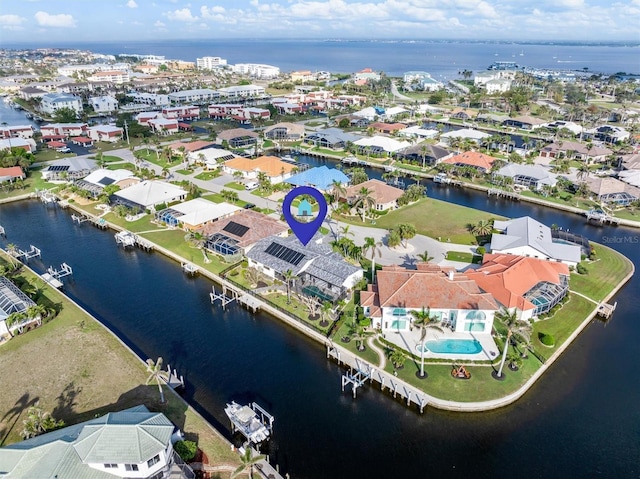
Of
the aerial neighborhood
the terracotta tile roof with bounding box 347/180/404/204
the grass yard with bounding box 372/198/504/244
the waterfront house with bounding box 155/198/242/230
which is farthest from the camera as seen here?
the terracotta tile roof with bounding box 347/180/404/204

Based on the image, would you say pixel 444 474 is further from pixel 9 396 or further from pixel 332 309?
pixel 9 396

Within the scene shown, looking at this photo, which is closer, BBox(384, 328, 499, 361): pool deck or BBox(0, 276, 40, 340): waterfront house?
BBox(384, 328, 499, 361): pool deck

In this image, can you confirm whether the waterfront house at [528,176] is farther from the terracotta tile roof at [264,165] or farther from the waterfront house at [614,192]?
the terracotta tile roof at [264,165]

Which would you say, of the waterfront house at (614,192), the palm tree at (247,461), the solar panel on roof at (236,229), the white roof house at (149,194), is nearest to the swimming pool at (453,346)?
the palm tree at (247,461)

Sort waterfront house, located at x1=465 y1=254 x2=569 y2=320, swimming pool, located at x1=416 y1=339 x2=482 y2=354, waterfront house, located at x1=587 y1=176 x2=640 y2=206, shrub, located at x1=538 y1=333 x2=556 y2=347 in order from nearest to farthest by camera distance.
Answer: swimming pool, located at x1=416 y1=339 x2=482 y2=354 → shrub, located at x1=538 y1=333 x2=556 y2=347 → waterfront house, located at x1=465 y1=254 x2=569 y2=320 → waterfront house, located at x1=587 y1=176 x2=640 y2=206

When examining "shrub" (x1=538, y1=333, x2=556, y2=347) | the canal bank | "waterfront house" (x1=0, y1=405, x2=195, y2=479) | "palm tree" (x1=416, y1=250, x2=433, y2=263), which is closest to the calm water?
the canal bank

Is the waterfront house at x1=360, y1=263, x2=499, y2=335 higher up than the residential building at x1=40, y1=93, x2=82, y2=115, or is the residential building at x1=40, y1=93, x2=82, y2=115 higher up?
the residential building at x1=40, y1=93, x2=82, y2=115

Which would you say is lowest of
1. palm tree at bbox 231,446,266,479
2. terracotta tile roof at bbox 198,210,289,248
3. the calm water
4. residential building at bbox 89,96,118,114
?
the calm water

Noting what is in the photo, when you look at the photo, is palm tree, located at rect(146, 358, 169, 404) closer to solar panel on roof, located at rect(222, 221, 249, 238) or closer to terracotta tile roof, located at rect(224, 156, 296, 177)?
solar panel on roof, located at rect(222, 221, 249, 238)
